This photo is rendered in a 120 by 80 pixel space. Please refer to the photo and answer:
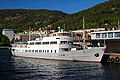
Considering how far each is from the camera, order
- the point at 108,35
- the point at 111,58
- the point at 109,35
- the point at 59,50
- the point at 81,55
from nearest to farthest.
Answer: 1. the point at 111,58
2. the point at 81,55
3. the point at 59,50
4. the point at 109,35
5. the point at 108,35

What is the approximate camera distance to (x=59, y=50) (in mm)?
78125

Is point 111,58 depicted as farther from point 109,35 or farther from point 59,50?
point 109,35

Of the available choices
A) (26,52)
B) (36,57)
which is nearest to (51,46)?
(36,57)

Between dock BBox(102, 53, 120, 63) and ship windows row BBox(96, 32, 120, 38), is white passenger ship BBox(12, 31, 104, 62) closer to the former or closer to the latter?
dock BBox(102, 53, 120, 63)

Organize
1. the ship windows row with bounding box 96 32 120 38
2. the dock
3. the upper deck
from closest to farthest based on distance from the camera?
the dock → the upper deck → the ship windows row with bounding box 96 32 120 38

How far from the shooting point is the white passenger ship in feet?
235

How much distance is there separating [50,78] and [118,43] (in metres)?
40.4

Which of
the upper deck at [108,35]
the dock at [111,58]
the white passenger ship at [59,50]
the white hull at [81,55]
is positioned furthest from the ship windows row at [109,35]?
the white hull at [81,55]

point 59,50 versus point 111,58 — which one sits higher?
point 59,50

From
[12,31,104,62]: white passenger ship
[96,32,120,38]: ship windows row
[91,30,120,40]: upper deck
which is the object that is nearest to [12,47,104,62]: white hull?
[12,31,104,62]: white passenger ship

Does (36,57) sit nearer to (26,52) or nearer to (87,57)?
(26,52)

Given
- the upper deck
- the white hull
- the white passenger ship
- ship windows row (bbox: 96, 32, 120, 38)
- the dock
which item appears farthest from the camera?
ship windows row (bbox: 96, 32, 120, 38)

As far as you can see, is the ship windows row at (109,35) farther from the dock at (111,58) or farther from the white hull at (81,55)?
the white hull at (81,55)

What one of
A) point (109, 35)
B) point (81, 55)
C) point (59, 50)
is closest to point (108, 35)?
point (109, 35)
